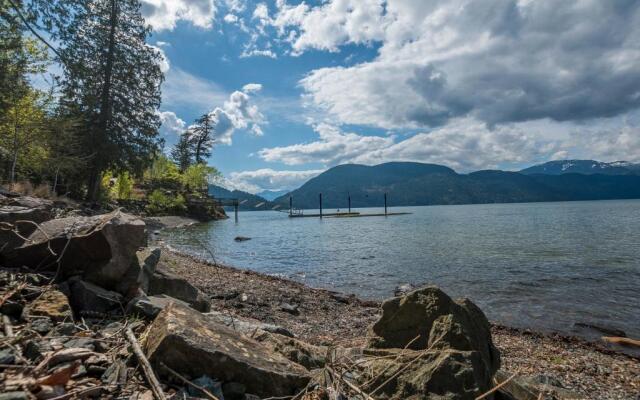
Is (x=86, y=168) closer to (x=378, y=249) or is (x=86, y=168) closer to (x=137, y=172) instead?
(x=137, y=172)

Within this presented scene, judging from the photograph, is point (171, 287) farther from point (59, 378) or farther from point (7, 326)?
point (59, 378)

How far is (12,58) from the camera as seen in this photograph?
18.4m

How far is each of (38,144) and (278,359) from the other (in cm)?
2886

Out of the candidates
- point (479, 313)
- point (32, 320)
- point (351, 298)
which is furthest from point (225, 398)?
point (351, 298)

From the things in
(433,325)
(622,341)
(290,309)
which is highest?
(433,325)

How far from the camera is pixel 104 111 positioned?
3281 centimetres

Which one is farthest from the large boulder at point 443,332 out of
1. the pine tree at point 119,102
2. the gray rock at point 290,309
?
the pine tree at point 119,102

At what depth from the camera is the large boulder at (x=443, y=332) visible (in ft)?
13.6

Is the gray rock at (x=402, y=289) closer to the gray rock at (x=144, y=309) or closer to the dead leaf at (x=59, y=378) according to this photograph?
the gray rock at (x=144, y=309)

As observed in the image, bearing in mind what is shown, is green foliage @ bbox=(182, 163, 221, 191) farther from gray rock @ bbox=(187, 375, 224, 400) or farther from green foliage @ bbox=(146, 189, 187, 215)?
Result: gray rock @ bbox=(187, 375, 224, 400)

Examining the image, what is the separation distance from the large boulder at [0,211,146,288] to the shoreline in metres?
1.47

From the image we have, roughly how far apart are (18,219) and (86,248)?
1.15m

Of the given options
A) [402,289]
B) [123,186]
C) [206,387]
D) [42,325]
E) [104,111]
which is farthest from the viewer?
[123,186]

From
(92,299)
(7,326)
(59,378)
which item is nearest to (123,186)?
(92,299)
